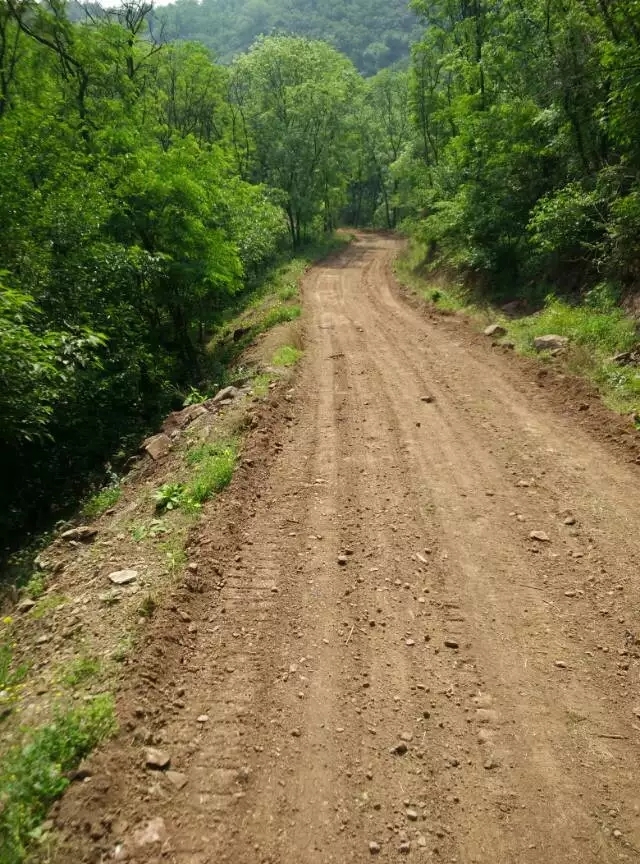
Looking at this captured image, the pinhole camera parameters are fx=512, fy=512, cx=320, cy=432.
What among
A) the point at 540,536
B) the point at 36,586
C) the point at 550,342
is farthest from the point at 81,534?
the point at 550,342

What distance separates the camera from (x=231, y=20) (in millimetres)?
168875

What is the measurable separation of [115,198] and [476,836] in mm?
15918

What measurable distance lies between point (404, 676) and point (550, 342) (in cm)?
996

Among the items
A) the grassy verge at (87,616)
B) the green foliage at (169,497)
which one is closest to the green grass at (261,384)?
the grassy verge at (87,616)

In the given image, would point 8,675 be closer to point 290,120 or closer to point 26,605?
point 26,605

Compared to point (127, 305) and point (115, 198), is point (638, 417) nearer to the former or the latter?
point (127, 305)

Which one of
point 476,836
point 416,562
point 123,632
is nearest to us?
point 476,836

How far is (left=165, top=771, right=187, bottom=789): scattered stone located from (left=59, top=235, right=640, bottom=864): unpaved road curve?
3 cm

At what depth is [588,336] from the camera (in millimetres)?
11562

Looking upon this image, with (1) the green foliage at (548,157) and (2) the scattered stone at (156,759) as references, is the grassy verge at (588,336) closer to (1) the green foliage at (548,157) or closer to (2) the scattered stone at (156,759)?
(1) the green foliage at (548,157)

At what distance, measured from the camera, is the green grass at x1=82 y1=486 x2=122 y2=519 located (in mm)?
8602

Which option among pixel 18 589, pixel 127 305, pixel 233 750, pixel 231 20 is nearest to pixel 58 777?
pixel 233 750

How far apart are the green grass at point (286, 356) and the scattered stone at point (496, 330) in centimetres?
536

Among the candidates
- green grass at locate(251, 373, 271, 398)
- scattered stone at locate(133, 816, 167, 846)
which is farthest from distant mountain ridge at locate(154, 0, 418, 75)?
scattered stone at locate(133, 816, 167, 846)
